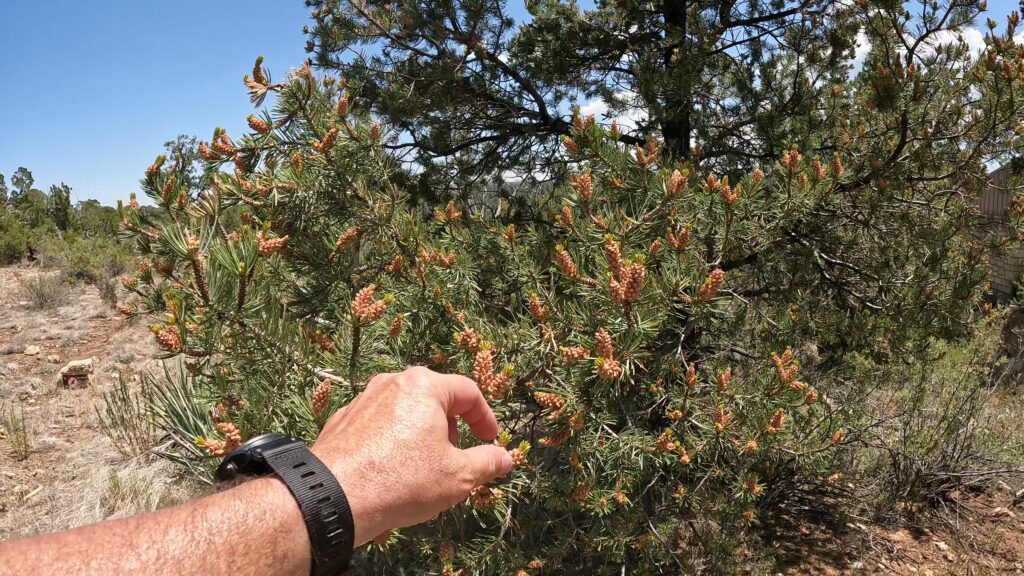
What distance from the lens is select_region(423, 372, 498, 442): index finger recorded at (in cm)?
114

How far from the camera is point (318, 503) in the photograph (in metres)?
0.91

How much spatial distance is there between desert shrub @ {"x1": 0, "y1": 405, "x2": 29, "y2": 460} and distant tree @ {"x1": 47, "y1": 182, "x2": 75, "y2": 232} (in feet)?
54.7

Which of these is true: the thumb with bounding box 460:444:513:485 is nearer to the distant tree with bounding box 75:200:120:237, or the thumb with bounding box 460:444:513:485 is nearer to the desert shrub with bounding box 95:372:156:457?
the desert shrub with bounding box 95:372:156:457

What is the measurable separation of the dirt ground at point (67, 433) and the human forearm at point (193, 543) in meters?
3.42

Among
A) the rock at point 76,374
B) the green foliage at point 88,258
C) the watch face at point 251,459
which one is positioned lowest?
the rock at point 76,374

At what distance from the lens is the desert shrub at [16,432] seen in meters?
4.70

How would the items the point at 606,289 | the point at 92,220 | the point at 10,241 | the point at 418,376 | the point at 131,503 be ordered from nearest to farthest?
the point at 418,376
the point at 606,289
the point at 131,503
the point at 10,241
the point at 92,220

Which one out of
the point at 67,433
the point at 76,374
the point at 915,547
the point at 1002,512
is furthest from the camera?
the point at 76,374

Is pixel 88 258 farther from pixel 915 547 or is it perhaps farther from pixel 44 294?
pixel 915 547

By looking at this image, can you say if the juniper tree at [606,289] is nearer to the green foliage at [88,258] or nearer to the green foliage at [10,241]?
the green foliage at [88,258]

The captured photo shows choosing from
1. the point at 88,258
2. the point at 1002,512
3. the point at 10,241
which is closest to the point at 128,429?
the point at 1002,512

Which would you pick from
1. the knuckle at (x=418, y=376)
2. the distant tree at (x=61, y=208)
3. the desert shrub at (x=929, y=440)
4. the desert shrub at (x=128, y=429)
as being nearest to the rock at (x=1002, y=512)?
the desert shrub at (x=929, y=440)

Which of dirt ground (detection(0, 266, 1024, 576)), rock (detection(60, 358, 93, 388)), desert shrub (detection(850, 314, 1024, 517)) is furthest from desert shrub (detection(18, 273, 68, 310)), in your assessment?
desert shrub (detection(850, 314, 1024, 517))

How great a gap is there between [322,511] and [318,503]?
0.01m
